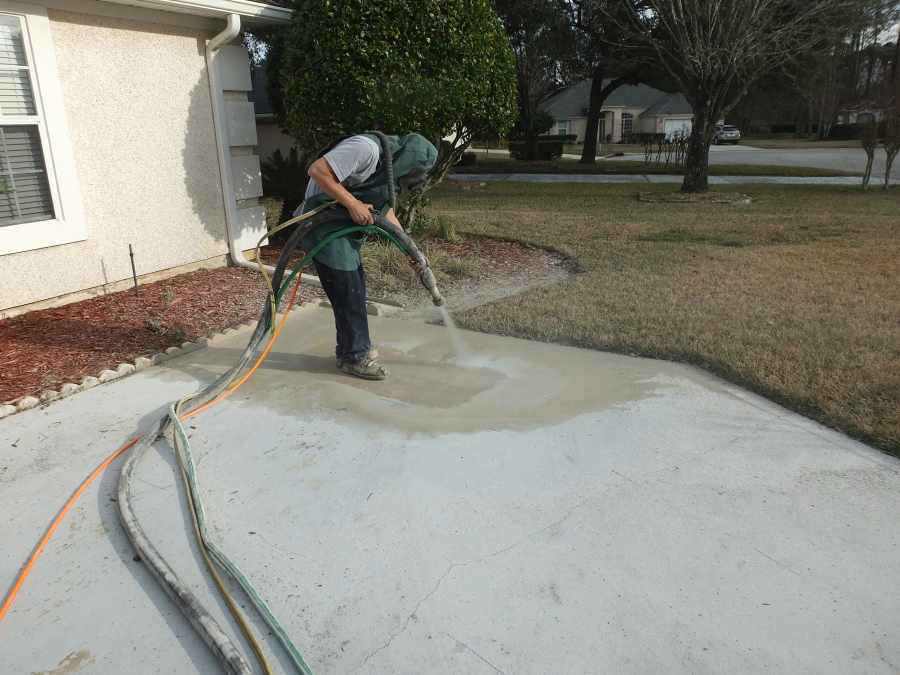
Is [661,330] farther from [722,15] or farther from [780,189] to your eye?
[780,189]

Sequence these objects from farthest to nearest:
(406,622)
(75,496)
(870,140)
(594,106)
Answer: (594,106)
(870,140)
(75,496)
(406,622)

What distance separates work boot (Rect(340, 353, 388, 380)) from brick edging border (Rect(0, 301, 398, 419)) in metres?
1.27

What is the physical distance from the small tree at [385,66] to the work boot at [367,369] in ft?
9.75

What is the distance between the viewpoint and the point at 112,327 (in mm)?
4844

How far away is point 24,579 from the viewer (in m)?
2.32

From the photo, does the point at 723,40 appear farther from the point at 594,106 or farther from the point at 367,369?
the point at 594,106

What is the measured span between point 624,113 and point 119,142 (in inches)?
2072

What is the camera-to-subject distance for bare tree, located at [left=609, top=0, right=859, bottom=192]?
38.1 ft

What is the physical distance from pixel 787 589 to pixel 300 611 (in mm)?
1584

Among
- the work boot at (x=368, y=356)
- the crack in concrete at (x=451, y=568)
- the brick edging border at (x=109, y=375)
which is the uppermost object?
the work boot at (x=368, y=356)

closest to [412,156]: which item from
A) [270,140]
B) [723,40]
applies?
[270,140]

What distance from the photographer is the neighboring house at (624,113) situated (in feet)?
169

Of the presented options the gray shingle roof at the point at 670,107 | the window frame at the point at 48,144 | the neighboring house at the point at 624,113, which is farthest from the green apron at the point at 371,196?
the gray shingle roof at the point at 670,107

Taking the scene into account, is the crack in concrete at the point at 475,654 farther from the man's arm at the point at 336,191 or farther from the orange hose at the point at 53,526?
the man's arm at the point at 336,191
